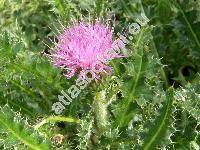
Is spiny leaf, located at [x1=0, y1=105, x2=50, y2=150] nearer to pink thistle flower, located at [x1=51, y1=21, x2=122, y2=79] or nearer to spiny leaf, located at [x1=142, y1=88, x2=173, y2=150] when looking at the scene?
pink thistle flower, located at [x1=51, y1=21, x2=122, y2=79]

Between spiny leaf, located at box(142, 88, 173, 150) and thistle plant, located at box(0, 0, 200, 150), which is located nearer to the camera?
spiny leaf, located at box(142, 88, 173, 150)

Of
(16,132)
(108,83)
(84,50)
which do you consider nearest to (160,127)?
(108,83)

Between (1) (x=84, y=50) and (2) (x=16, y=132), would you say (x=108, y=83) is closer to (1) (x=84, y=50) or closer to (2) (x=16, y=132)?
(1) (x=84, y=50)

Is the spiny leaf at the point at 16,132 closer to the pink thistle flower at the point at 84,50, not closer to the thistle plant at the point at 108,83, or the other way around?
the thistle plant at the point at 108,83

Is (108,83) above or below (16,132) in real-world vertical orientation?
above

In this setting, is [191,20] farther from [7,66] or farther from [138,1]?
[7,66]

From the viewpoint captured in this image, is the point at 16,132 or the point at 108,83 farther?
the point at 108,83

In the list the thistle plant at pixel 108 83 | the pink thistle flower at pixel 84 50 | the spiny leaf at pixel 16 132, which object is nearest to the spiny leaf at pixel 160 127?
the thistle plant at pixel 108 83

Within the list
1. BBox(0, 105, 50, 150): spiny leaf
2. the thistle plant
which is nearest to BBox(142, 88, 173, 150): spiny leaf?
the thistle plant
